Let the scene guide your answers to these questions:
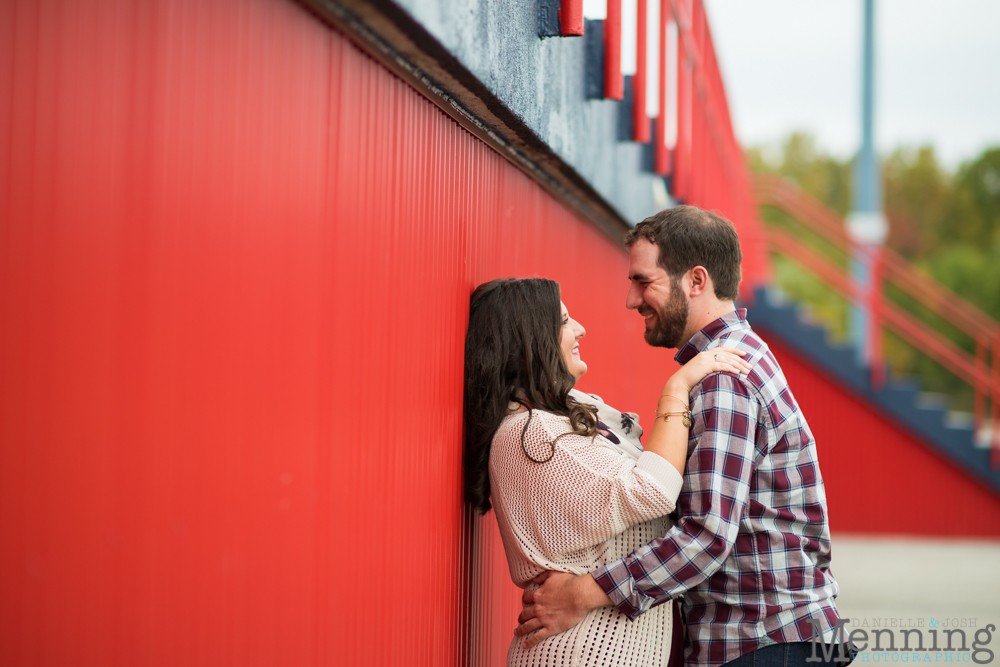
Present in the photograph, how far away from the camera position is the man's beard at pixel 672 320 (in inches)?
97.1

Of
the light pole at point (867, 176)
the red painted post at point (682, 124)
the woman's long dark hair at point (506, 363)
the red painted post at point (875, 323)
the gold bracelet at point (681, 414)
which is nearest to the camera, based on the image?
the gold bracelet at point (681, 414)

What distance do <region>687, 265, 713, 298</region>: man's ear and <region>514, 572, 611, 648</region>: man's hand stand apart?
2.97ft

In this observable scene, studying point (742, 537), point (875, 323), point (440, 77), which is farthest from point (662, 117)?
point (875, 323)

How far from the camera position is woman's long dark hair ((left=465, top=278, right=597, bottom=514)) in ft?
7.59

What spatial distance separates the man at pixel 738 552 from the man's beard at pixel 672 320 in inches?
9.1

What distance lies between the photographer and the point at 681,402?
7.05 ft

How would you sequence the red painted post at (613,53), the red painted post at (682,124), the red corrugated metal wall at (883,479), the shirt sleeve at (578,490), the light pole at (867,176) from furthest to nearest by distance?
the light pole at (867,176)
the red corrugated metal wall at (883,479)
the red painted post at (682,124)
the red painted post at (613,53)
the shirt sleeve at (578,490)

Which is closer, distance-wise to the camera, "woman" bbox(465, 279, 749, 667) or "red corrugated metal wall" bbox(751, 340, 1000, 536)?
"woman" bbox(465, 279, 749, 667)

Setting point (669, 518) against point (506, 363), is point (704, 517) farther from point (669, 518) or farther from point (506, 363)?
point (506, 363)

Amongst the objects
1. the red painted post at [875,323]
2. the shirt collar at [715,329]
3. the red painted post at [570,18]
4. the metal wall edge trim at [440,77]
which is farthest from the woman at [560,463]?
the red painted post at [875,323]

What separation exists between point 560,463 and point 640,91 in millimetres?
2546

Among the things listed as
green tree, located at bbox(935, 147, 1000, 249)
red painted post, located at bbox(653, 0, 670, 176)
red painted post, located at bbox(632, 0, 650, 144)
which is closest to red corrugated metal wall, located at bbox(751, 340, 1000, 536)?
red painted post, located at bbox(653, 0, 670, 176)

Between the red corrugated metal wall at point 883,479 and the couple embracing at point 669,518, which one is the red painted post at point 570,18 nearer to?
the couple embracing at point 669,518

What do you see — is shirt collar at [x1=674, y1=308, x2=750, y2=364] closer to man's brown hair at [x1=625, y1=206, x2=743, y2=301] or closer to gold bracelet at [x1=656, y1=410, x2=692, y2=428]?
man's brown hair at [x1=625, y1=206, x2=743, y2=301]
